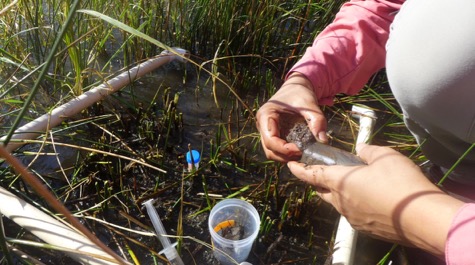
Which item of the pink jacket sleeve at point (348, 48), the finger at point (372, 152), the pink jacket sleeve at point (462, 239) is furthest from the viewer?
the pink jacket sleeve at point (348, 48)

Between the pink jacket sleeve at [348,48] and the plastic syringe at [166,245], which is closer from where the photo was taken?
the plastic syringe at [166,245]

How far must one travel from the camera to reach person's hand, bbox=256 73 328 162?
129 cm

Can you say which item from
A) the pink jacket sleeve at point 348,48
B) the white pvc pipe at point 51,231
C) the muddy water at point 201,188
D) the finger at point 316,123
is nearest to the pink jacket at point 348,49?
the pink jacket sleeve at point 348,48

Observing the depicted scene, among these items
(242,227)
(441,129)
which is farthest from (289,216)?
(441,129)

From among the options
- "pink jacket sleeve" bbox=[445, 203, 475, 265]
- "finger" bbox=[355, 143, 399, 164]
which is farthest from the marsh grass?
"pink jacket sleeve" bbox=[445, 203, 475, 265]

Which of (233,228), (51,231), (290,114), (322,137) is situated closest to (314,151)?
(322,137)

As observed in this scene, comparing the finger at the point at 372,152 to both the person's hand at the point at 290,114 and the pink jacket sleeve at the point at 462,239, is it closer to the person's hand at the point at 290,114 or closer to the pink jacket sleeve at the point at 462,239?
the person's hand at the point at 290,114

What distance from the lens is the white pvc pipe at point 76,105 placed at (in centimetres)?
150

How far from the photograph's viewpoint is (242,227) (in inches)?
58.1

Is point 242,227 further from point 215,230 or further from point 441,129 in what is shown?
point 441,129

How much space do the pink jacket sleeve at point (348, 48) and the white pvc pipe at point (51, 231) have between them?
88 cm

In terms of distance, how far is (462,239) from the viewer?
2.84ft

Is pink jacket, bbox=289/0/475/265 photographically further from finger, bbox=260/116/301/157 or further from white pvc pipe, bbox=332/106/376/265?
white pvc pipe, bbox=332/106/376/265

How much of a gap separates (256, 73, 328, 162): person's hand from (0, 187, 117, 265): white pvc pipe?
59 centimetres
